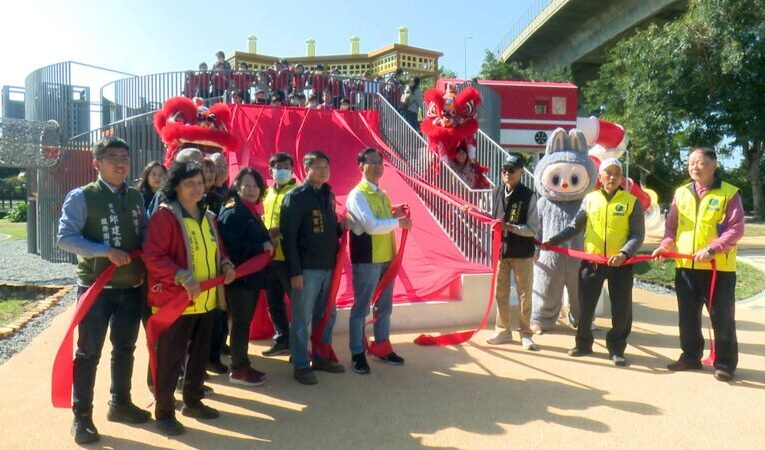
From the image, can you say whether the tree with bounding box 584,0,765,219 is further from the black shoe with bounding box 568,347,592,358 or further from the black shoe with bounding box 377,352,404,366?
the black shoe with bounding box 377,352,404,366

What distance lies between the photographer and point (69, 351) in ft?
12.0

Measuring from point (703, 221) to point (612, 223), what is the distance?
0.69 meters

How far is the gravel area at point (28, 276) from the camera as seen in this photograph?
580 cm

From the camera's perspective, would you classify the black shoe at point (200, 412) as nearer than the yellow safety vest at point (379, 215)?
Yes

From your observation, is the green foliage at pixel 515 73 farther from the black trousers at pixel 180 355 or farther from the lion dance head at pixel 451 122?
the black trousers at pixel 180 355

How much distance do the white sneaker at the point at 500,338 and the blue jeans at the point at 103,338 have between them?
129 inches

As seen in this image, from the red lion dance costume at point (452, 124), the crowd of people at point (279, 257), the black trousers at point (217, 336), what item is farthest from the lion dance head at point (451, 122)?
the black trousers at point (217, 336)

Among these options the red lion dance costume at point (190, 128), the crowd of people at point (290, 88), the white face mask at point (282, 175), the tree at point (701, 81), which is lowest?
the white face mask at point (282, 175)

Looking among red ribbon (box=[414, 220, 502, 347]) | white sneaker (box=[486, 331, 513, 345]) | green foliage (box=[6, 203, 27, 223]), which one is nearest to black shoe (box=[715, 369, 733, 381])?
white sneaker (box=[486, 331, 513, 345])

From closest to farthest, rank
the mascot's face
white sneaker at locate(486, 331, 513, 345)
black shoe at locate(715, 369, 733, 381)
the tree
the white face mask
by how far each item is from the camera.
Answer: black shoe at locate(715, 369, 733, 381) → the white face mask → white sneaker at locate(486, 331, 513, 345) → the mascot's face → the tree

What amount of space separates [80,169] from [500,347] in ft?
28.6

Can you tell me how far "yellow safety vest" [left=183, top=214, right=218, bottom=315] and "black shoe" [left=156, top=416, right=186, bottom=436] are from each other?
0.67 metres

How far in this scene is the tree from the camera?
19.3 metres

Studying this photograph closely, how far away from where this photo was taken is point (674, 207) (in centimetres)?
509
